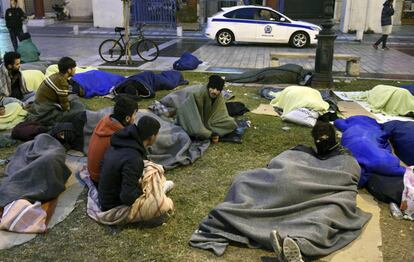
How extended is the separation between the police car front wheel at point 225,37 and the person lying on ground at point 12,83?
9004mm

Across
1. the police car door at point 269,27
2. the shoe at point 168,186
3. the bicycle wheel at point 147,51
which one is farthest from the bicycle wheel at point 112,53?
the shoe at point 168,186

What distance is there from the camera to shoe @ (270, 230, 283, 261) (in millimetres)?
3559

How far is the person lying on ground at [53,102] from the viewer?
21.7 ft

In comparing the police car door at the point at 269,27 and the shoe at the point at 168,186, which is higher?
the police car door at the point at 269,27

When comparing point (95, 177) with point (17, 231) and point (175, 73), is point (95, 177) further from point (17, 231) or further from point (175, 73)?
point (175, 73)

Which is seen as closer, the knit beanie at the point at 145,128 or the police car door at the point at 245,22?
the knit beanie at the point at 145,128

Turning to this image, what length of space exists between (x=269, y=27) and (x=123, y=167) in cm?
1250

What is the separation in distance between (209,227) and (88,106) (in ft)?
15.5

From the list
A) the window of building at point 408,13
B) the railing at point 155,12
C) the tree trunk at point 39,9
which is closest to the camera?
the railing at point 155,12

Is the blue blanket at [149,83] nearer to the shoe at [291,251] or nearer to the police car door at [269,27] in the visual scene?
the shoe at [291,251]

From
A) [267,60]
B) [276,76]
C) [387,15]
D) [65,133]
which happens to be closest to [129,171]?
[65,133]

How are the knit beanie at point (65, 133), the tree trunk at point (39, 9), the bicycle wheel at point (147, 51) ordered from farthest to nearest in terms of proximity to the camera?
the tree trunk at point (39, 9) < the bicycle wheel at point (147, 51) < the knit beanie at point (65, 133)

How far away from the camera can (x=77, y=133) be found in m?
6.12

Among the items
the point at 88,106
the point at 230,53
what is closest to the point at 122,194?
the point at 88,106
